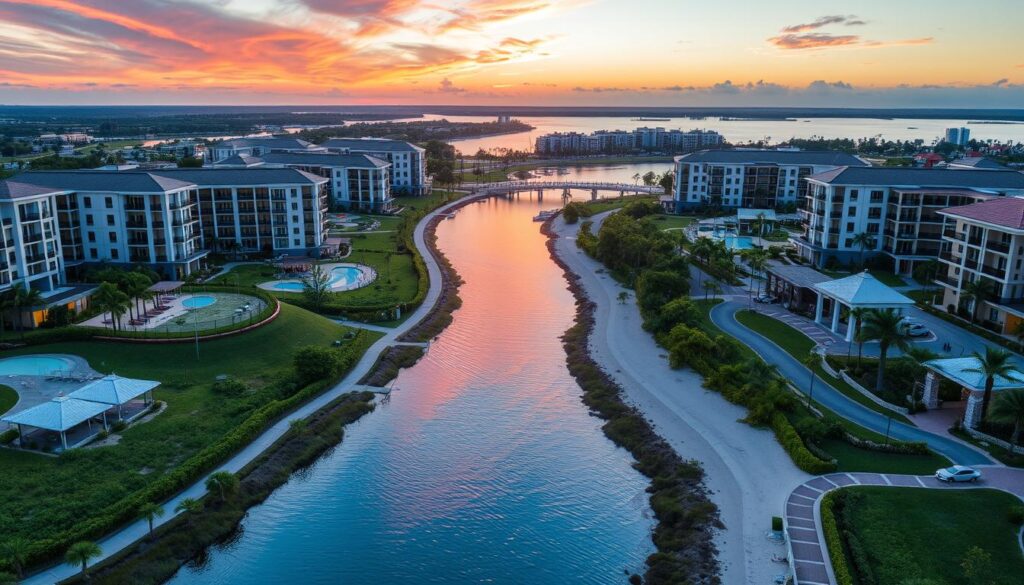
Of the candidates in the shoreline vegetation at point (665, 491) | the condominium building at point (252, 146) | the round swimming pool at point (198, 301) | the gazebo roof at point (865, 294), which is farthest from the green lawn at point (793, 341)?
the condominium building at point (252, 146)

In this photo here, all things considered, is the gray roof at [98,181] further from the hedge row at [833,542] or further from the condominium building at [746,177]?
the condominium building at [746,177]

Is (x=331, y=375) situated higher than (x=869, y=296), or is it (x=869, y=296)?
(x=869, y=296)

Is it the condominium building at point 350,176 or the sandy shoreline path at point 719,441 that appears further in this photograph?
the condominium building at point 350,176

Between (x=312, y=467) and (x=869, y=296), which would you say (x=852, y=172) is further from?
(x=312, y=467)

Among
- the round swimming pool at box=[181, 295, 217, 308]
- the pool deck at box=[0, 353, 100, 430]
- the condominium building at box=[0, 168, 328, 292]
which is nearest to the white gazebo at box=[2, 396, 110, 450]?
the pool deck at box=[0, 353, 100, 430]

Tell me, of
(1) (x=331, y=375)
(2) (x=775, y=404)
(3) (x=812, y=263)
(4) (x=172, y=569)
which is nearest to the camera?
(4) (x=172, y=569)

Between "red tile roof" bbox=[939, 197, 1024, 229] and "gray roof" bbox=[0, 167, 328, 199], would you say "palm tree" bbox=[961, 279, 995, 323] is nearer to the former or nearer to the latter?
"red tile roof" bbox=[939, 197, 1024, 229]

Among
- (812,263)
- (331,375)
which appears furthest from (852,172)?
(331,375)
